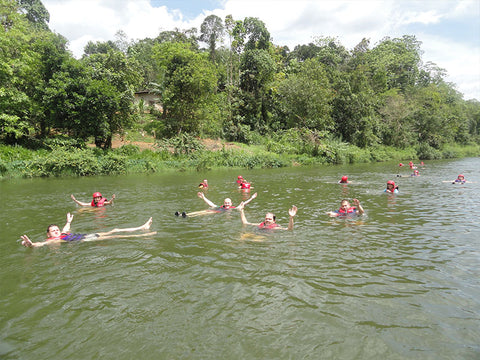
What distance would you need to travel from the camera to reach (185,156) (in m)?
36.3

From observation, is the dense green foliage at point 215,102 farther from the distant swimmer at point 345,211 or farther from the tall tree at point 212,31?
the distant swimmer at point 345,211

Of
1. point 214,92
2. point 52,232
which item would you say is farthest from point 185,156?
point 52,232

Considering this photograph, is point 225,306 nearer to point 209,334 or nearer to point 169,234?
point 209,334

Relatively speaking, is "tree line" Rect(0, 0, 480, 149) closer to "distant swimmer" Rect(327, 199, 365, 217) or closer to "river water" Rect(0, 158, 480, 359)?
"river water" Rect(0, 158, 480, 359)

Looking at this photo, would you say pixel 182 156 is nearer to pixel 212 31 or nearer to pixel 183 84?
pixel 183 84

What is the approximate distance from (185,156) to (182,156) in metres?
0.35

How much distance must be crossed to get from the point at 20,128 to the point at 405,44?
8514 cm

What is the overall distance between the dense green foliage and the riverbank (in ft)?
0.52

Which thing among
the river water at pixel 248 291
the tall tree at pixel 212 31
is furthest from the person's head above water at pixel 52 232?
the tall tree at pixel 212 31

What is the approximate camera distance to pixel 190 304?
5273 mm

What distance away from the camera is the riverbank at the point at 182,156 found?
27.2 meters

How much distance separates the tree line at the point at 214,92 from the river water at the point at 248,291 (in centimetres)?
2456

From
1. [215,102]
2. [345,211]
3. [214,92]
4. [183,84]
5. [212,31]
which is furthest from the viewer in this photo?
[212,31]

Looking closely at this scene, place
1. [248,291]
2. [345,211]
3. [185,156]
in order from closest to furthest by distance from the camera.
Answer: [248,291] < [345,211] < [185,156]
